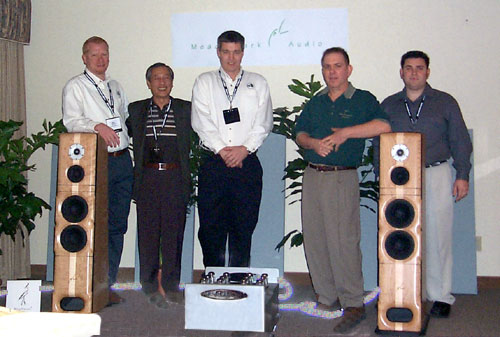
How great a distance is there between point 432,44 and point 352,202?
1.99m

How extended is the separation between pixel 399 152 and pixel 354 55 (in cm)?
199

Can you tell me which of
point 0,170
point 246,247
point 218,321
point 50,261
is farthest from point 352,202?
point 50,261

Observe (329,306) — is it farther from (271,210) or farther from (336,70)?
(336,70)

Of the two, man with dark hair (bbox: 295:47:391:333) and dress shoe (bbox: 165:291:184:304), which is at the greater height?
man with dark hair (bbox: 295:47:391:333)

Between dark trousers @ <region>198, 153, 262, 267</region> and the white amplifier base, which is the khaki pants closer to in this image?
dark trousers @ <region>198, 153, 262, 267</region>

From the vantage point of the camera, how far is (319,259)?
11.7ft

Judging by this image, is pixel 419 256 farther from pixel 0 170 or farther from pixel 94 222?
pixel 0 170

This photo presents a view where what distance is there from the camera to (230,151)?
3609mm

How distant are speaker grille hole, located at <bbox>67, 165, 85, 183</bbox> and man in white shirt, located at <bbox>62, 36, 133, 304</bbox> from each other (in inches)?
17.1

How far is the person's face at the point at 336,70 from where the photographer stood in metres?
3.52

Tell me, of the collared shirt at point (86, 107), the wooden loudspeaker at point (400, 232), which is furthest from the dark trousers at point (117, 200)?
the wooden loudspeaker at point (400, 232)

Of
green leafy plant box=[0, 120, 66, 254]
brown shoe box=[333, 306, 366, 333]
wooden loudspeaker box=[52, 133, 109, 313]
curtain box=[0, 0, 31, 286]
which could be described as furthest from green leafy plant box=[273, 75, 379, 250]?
curtain box=[0, 0, 31, 286]

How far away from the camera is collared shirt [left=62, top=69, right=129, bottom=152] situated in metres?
3.79

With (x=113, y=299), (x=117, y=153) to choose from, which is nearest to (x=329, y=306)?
(x=113, y=299)
